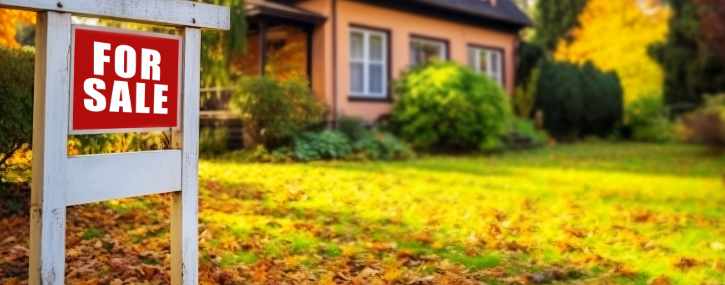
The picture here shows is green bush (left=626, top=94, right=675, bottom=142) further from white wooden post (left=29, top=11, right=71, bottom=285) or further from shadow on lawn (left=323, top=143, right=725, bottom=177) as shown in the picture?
white wooden post (left=29, top=11, right=71, bottom=285)

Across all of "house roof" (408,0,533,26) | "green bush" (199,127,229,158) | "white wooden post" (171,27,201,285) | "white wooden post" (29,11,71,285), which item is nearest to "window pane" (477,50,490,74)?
"house roof" (408,0,533,26)

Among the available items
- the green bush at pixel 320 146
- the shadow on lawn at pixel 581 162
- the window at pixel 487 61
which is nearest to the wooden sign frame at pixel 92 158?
the green bush at pixel 320 146

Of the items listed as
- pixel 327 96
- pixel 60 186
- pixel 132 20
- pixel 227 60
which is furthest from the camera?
pixel 327 96

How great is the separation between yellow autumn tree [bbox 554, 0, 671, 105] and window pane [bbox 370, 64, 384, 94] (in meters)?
12.7

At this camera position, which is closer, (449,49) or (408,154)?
(408,154)

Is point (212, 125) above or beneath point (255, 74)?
beneath

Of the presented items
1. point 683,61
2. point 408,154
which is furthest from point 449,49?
point 683,61

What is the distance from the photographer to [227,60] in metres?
7.66

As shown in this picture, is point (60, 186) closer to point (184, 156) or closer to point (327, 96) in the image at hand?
point (184, 156)

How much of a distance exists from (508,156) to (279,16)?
5457 mm

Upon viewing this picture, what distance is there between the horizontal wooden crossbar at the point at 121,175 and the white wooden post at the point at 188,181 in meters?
0.06

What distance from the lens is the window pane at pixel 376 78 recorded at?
14.2 meters

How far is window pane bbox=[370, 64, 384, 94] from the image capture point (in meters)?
14.2

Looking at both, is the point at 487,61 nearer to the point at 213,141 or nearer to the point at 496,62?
the point at 496,62
